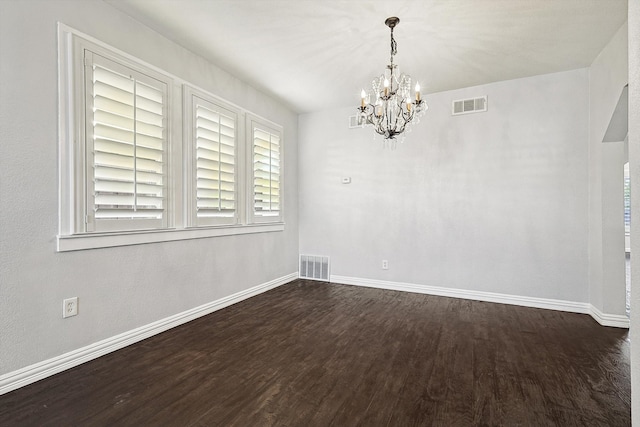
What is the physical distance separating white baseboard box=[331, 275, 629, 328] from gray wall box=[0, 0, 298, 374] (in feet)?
9.09

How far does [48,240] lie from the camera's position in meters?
2.29

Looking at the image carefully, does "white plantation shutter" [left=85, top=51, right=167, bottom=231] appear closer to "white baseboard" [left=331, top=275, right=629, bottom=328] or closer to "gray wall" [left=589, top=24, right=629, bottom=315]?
"white baseboard" [left=331, top=275, right=629, bottom=328]

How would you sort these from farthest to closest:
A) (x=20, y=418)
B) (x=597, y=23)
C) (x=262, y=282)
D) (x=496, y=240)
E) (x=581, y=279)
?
(x=262, y=282) → (x=496, y=240) → (x=581, y=279) → (x=597, y=23) → (x=20, y=418)

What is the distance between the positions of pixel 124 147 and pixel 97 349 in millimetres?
1646

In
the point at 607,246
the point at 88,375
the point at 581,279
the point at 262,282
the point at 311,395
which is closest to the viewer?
the point at 311,395

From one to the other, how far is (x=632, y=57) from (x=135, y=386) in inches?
122

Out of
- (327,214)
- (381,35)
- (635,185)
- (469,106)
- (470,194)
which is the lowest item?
(327,214)

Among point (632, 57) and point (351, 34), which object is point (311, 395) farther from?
point (351, 34)

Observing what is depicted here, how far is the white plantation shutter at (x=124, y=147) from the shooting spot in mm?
2502

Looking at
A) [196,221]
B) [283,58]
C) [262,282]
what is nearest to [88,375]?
[196,221]

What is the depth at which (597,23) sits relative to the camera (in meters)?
2.83

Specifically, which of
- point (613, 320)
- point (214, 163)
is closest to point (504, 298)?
point (613, 320)

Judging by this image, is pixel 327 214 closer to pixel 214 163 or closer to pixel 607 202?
pixel 214 163

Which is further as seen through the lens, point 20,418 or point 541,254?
point 541,254
